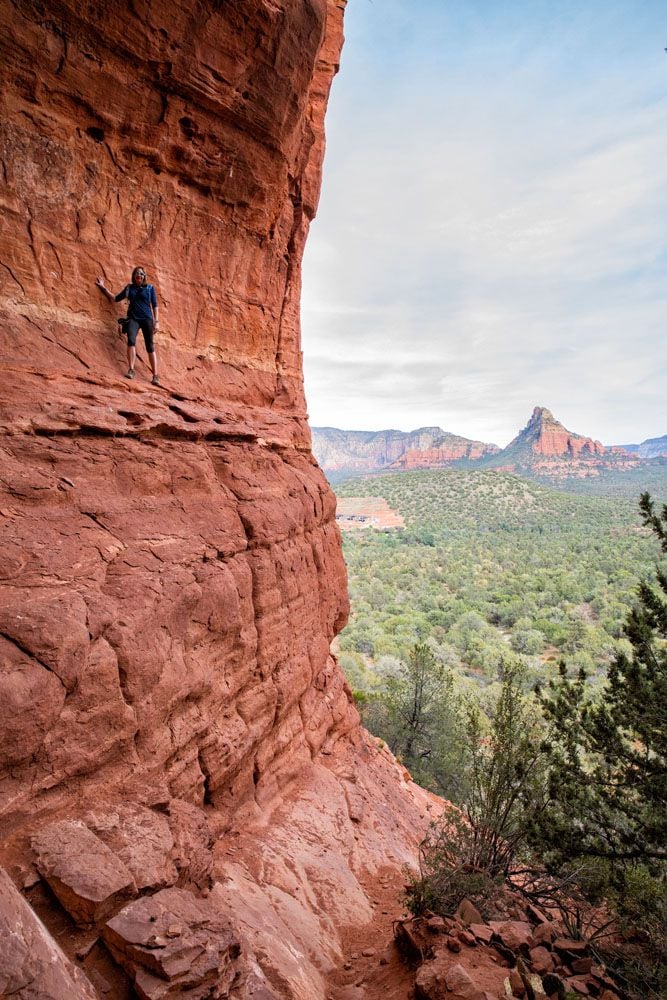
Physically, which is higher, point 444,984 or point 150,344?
point 150,344

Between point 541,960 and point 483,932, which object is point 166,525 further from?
point 541,960

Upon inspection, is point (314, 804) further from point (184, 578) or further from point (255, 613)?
point (184, 578)

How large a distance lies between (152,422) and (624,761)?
925 cm

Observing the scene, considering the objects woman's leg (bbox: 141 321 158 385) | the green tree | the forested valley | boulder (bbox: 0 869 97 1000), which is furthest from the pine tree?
the green tree

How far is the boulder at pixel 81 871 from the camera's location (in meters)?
3.81

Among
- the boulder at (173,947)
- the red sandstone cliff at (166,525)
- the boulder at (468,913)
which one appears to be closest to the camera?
the boulder at (173,947)

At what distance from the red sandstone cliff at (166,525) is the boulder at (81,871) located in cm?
2

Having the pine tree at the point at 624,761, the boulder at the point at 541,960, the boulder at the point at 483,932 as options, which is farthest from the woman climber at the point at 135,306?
the boulder at the point at 541,960

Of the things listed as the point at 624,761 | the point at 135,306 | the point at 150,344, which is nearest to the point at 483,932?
the point at 624,761

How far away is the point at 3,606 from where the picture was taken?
4.43 m

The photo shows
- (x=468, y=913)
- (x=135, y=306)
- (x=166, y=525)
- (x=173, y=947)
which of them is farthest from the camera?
(x=135, y=306)

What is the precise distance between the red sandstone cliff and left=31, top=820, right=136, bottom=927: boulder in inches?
0.8

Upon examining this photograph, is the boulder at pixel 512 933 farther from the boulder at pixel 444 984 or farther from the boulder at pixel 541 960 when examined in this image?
the boulder at pixel 444 984

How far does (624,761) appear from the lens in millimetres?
8070
